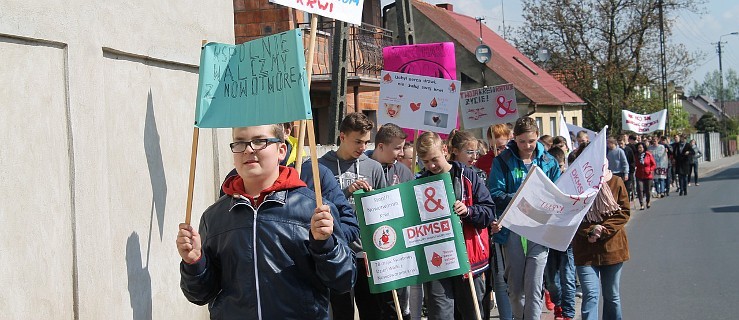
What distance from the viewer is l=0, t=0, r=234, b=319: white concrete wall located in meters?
4.89

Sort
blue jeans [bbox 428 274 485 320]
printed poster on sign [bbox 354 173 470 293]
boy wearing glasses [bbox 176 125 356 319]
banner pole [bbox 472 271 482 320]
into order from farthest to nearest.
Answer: blue jeans [bbox 428 274 485 320] < banner pole [bbox 472 271 482 320] < printed poster on sign [bbox 354 173 470 293] < boy wearing glasses [bbox 176 125 356 319]

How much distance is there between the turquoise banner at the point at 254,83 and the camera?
4.29 metres

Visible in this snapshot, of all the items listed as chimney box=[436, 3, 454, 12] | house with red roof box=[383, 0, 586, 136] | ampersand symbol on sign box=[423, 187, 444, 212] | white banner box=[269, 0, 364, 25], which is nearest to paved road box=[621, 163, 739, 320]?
ampersand symbol on sign box=[423, 187, 444, 212]

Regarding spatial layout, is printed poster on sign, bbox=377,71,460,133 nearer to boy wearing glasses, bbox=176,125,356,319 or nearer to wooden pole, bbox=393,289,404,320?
wooden pole, bbox=393,289,404,320

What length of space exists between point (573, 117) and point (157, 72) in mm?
42329

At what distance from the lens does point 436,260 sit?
7348 mm

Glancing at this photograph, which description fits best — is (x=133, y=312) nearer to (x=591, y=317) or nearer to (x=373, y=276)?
(x=373, y=276)

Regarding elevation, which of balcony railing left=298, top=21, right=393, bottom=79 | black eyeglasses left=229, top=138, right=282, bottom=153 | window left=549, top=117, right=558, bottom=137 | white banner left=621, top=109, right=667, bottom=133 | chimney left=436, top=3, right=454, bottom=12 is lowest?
black eyeglasses left=229, top=138, right=282, bottom=153

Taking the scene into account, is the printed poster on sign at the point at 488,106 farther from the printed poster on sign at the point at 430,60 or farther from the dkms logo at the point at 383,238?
the dkms logo at the point at 383,238

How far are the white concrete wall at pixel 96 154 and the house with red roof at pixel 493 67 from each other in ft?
87.4

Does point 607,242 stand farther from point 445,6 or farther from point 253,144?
point 445,6

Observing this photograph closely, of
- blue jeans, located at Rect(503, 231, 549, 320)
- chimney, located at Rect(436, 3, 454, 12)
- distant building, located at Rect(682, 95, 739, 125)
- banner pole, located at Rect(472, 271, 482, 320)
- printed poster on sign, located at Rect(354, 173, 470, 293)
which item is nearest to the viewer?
printed poster on sign, located at Rect(354, 173, 470, 293)

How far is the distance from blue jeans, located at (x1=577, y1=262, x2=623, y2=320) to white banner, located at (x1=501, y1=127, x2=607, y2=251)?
2.27 feet

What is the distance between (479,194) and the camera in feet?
25.3
